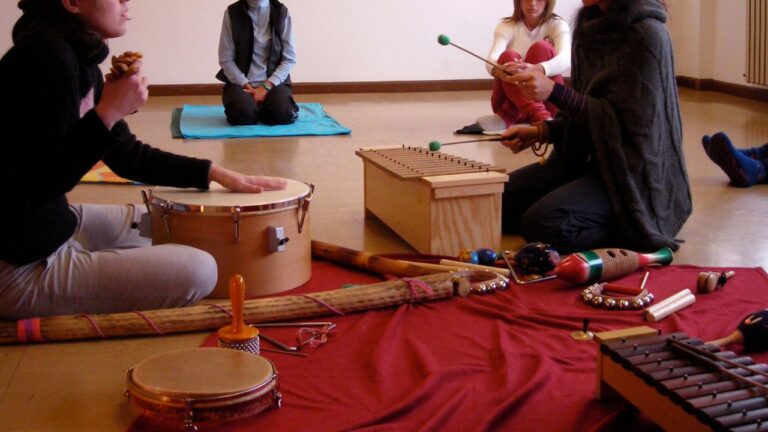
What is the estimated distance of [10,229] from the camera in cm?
196

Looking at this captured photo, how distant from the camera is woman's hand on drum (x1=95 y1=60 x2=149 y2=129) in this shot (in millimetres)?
1916

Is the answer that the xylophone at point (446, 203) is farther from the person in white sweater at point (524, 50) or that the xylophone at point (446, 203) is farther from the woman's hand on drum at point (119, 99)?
the person in white sweater at point (524, 50)

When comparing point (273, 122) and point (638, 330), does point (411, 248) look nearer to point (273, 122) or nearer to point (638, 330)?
point (638, 330)

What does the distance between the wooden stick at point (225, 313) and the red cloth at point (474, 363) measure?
3 cm

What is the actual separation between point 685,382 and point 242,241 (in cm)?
121

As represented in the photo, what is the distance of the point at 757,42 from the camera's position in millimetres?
6441

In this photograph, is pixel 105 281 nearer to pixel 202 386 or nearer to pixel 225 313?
pixel 225 313

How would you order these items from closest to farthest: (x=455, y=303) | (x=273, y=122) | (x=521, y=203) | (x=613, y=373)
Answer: (x=613, y=373) → (x=455, y=303) → (x=521, y=203) → (x=273, y=122)

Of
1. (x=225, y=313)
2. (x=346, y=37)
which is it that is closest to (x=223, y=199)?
(x=225, y=313)

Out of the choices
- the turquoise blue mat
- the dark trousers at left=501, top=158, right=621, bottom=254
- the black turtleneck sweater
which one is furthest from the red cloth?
the turquoise blue mat

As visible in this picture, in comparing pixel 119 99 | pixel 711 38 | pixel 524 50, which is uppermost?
pixel 711 38

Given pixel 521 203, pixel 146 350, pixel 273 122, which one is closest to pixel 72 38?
pixel 146 350

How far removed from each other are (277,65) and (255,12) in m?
0.36

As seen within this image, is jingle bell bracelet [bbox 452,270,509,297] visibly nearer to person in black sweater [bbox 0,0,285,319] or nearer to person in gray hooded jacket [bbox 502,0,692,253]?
person in gray hooded jacket [bbox 502,0,692,253]
